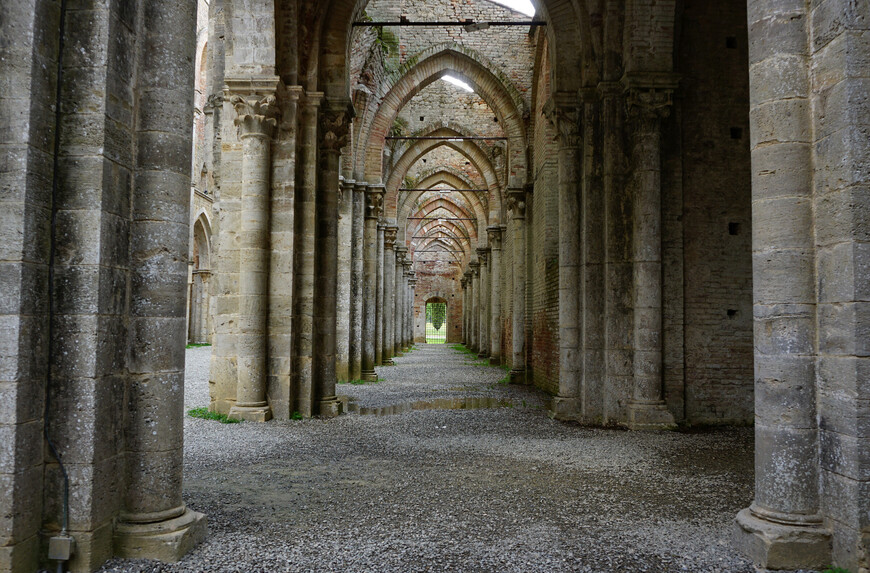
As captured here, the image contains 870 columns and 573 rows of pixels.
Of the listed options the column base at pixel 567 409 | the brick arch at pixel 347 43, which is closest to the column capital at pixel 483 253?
the brick arch at pixel 347 43

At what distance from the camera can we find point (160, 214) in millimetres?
3977

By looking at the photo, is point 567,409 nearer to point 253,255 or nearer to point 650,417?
point 650,417

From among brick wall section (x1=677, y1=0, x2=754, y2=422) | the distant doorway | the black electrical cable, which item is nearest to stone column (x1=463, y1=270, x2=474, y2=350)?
the distant doorway

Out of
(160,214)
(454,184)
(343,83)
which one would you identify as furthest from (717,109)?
(454,184)

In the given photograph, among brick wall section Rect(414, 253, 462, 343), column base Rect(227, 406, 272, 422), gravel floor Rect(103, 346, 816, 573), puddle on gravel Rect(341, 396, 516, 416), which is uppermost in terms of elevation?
brick wall section Rect(414, 253, 462, 343)

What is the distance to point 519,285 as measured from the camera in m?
17.6

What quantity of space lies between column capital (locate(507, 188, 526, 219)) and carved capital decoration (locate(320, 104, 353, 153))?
7.97 meters

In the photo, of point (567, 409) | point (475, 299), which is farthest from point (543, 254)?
point (475, 299)

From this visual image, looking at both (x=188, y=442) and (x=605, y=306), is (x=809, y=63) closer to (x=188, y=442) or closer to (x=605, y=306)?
(x=605, y=306)

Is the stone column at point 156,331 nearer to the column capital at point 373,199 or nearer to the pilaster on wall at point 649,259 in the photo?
the pilaster on wall at point 649,259

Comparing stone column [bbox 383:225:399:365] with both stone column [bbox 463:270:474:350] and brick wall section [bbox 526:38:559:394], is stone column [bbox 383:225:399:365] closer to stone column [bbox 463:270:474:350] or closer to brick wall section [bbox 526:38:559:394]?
brick wall section [bbox 526:38:559:394]

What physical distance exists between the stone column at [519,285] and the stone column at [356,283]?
4.03 metres

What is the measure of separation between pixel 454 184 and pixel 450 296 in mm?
25087

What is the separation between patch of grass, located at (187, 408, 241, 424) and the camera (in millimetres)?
8961
